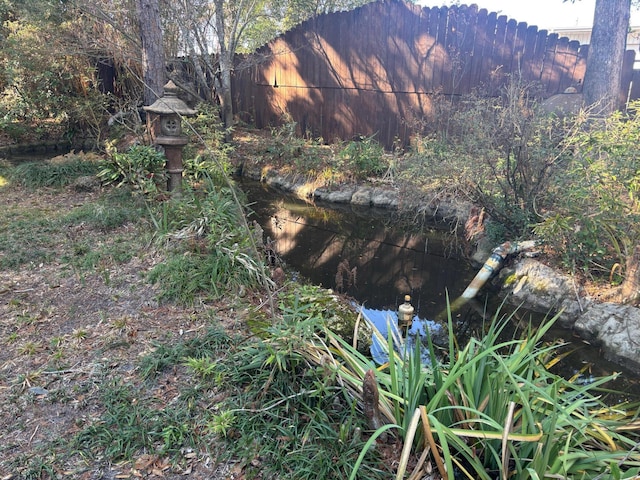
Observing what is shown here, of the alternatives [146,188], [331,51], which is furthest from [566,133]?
[331,51]

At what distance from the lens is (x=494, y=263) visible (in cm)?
471

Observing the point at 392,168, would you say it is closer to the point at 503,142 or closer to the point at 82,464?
the point at 503,142

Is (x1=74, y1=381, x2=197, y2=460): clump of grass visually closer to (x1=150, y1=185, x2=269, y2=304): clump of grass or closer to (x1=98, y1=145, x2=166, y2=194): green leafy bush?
(x1=150, y1=185, x2=269, y2=304): clump of grass

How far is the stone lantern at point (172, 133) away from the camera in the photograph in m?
5.34

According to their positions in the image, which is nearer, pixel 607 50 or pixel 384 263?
pixel 384 263

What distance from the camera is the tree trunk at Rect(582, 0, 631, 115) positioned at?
627 cm

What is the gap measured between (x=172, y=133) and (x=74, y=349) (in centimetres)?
351

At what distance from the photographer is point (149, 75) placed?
6.77 metres

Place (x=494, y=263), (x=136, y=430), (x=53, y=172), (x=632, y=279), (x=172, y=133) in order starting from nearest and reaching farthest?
(x=136, y=430)
(x=632, y=279)
(x=494, y=263)
(x=172, y=133)
(x=53, y=172)

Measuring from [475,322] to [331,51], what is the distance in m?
7.72

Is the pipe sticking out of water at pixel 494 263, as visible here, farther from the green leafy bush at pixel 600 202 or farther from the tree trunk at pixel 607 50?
the tree trunk at pixel 607 50

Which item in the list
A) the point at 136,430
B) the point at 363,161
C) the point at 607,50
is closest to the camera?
the point at 136,430

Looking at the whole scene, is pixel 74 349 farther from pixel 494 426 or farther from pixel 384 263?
pixel 384 263

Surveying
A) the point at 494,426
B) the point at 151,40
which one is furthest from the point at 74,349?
the point at 151,40
